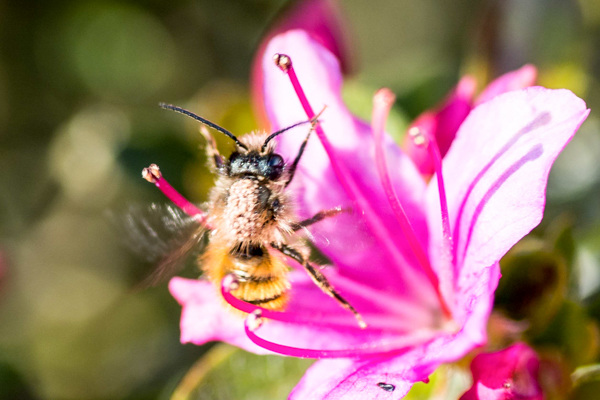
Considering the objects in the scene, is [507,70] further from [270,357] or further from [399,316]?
[270,357]

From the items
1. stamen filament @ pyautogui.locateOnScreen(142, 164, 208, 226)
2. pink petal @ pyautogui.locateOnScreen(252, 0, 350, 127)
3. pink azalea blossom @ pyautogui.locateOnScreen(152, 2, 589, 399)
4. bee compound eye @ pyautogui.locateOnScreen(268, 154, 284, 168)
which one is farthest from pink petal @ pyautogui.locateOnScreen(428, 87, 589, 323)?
pink petal @ pyautogui.locateOnScreen(252, 0, 350, 127)

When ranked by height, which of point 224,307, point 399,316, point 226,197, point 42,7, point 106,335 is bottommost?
point 106,335

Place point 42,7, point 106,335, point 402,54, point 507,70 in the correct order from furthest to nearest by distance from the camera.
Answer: point 402,54, point 42,7, point 106,335, point 507,70

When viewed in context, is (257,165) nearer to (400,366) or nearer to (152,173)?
(152,173)

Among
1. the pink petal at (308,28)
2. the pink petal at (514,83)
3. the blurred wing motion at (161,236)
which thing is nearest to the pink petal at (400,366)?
the blurred wing motion at (161,236)

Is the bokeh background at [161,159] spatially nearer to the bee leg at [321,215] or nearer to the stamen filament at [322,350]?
the stamen filament at [322,350]

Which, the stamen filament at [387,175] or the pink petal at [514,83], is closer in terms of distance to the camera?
the stamen filament at [387,175]

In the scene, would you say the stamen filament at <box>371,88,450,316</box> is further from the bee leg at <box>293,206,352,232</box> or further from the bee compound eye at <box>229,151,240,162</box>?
the bee compound eye at <box>229,151,240,162</box>

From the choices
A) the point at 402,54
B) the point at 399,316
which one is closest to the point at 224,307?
the point at 399,316
